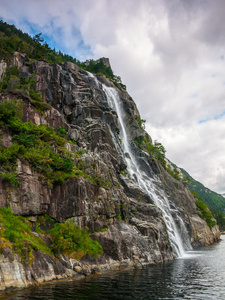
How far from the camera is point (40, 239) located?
31047 mm

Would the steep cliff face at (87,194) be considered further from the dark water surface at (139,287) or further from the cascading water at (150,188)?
the dark water surface at (139,287)

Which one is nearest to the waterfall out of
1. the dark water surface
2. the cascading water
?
the cascading water

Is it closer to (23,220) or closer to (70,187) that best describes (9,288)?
→ (23,220)

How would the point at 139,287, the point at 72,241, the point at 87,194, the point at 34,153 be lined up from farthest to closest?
the point at 87,194, the point at 34,153, the point at 72,241, the point at 139,287

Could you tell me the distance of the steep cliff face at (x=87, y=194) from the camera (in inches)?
1221

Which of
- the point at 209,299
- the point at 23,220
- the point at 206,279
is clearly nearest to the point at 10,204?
the point at 23,220

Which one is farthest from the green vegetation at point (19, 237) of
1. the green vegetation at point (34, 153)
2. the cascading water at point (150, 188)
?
the cascading water at point (150, 188)

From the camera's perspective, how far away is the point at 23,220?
3145 cm

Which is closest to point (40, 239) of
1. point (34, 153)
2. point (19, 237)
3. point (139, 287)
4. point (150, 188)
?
point (19, 237)

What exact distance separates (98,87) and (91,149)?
35.9 metres

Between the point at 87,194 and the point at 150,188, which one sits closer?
the point at 87,194

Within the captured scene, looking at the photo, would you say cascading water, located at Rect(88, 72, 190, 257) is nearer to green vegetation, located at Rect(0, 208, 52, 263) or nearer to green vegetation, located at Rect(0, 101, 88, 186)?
green vegetation, located at Rect(0, 101, 88, 186)

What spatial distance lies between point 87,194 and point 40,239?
11.2 meters

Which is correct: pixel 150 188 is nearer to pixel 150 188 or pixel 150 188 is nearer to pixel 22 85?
pixel 150 188
